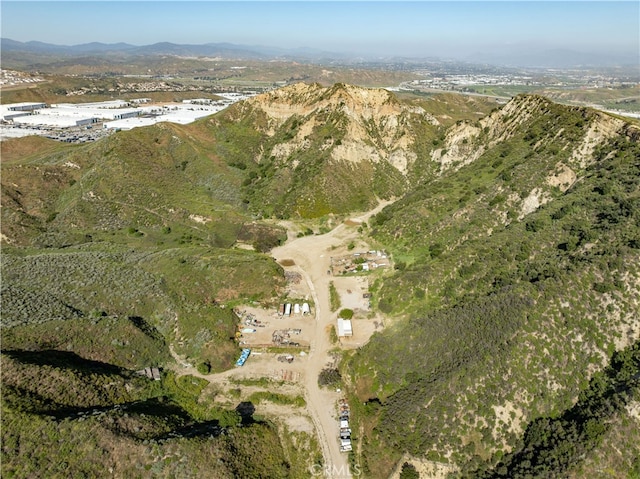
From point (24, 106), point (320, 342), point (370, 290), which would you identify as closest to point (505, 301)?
point (370, 290)

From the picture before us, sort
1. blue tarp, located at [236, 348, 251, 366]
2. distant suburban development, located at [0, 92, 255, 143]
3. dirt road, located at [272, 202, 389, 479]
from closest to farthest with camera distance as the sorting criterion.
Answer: dirt road, located at [272, 202, 389, 479] < blue tarp, located at [236, 348, 251, 366] < distant suburban development, located at [0, 92, 255, 143]

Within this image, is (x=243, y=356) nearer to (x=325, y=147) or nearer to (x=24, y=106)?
(x=325, y=147)

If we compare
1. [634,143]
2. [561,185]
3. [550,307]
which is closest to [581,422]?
[550,307]

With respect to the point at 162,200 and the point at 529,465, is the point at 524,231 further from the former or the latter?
the point at 162,200

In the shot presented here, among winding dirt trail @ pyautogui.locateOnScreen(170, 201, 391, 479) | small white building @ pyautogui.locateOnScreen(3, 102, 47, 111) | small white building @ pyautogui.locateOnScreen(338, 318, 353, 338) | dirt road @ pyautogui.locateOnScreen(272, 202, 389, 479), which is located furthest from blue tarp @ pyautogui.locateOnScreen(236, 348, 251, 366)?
small white building @ pyautogui.locateOnScreen(3, 102, 47, 111)

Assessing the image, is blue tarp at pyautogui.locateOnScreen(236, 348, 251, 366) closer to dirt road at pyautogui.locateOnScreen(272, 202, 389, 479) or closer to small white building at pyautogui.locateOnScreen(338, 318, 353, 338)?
dirt road at pyautogui.locateOnScreen(272, 202, 389, 479)

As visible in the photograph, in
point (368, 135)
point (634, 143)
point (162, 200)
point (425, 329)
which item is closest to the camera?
point (425, 329)
